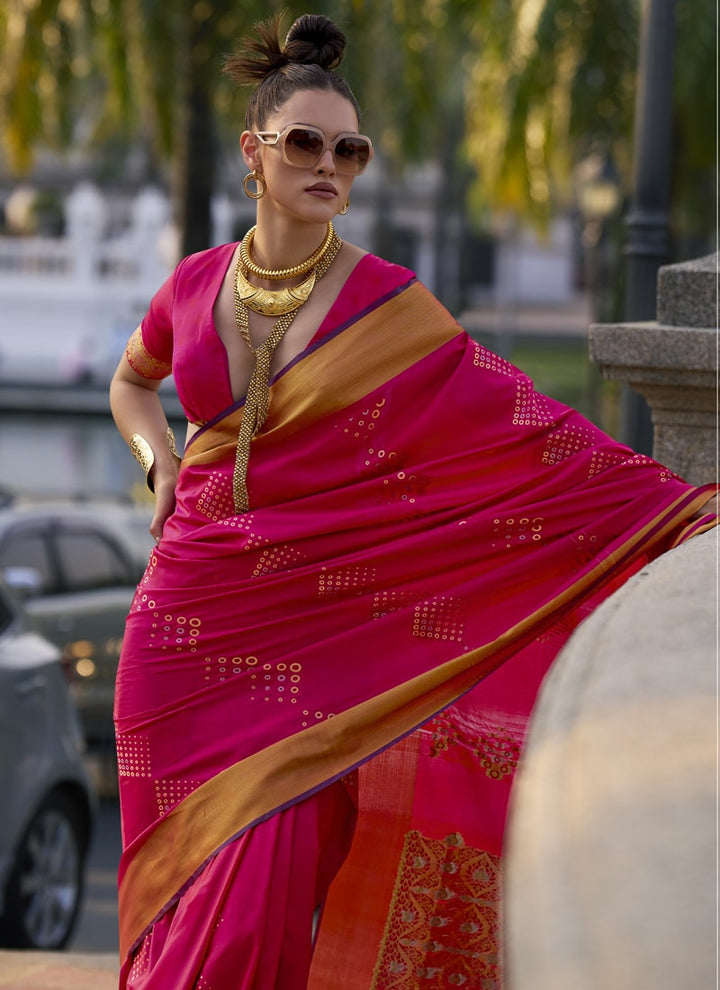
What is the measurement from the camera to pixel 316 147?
9.07ft

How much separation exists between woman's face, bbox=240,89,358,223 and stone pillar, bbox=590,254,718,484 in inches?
43.3

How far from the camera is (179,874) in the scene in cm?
272

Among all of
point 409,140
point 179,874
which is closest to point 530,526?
point 179,874

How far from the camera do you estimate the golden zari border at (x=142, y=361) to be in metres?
3.17

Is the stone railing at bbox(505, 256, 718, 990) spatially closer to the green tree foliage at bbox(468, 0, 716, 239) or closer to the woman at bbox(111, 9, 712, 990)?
the woman at bbox(111, 9, 712, 990)

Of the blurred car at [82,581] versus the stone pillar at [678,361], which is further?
the blurred car at [82,581]

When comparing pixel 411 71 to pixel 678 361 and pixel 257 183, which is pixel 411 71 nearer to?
pixel 678 361

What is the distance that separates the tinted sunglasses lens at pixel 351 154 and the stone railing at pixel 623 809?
1.15 metres

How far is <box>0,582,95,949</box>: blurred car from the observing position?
557 centimetres

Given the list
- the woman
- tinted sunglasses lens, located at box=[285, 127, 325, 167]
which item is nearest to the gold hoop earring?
the woman

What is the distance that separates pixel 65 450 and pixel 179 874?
21.6m

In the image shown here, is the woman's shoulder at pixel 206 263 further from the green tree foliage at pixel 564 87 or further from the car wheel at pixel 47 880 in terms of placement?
the green tree foliage at pixel 564 87

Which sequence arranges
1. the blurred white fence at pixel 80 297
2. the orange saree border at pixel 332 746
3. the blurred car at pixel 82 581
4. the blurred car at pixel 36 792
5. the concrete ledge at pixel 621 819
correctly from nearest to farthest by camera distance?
1. the concrete ledge at pixel 621 819
2. the orange saree border at pixel 332 746
3. the blurred car at pixel 36 792
4. the blurred car at pixel 82 581
5. the blurred white fence at pixel 80 297

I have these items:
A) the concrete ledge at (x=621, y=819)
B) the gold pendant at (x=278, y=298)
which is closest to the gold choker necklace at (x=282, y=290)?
the gold pendant at (x=278, y=298)
